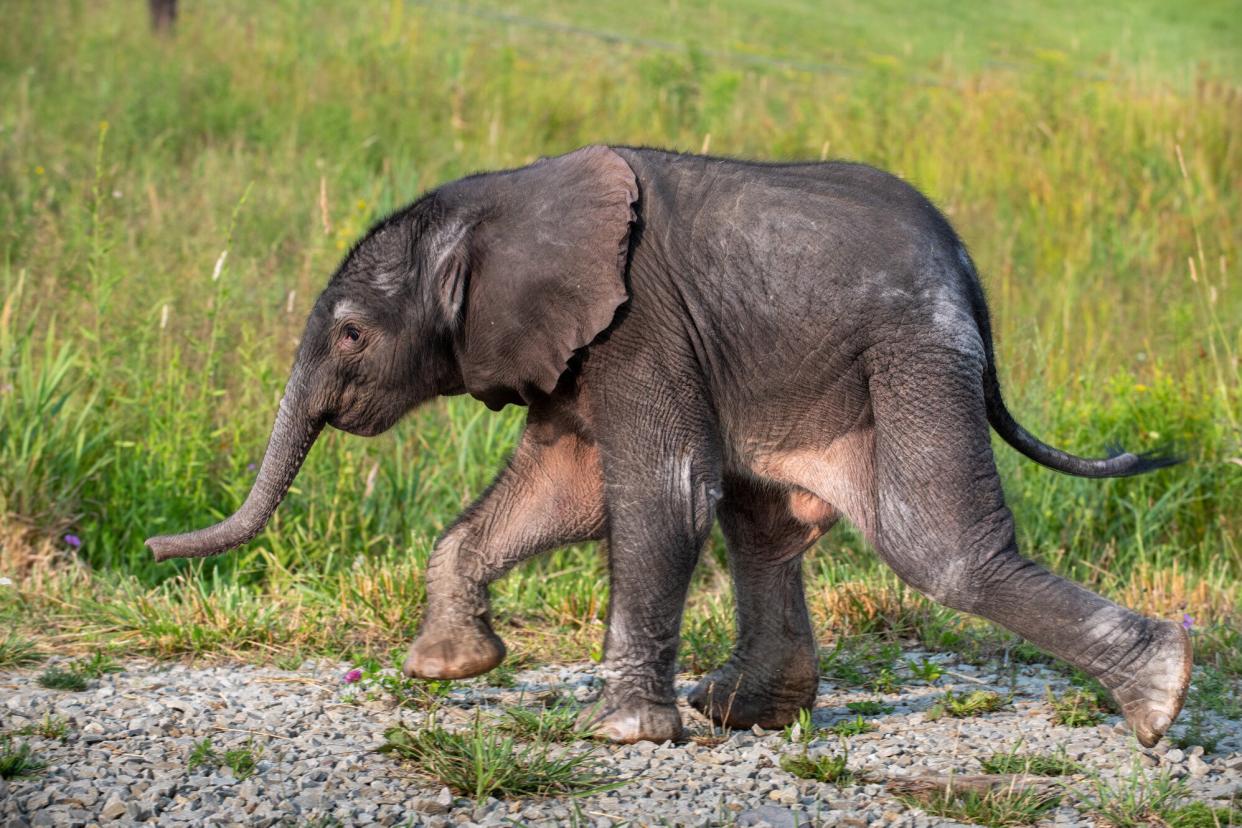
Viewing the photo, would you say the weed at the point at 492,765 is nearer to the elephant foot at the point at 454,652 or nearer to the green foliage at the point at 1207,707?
the elephant foot at the point at 454,652

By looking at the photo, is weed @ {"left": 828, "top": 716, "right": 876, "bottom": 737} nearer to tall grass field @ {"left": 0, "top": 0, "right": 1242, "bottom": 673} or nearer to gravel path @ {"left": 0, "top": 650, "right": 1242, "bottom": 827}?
gravel path @ {"left": 0, "top": 650, "right": 1242, "bottom": 827}

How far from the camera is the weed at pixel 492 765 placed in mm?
4359

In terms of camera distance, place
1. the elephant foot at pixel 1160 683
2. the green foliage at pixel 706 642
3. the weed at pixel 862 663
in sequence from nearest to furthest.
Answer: the elephant foot at pixel 1160 683
the weed at pixel 862 663
the green foliage at pixel 706 642

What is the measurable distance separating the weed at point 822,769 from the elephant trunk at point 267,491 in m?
1.90

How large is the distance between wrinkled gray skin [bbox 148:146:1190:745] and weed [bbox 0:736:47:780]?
33.6 inches

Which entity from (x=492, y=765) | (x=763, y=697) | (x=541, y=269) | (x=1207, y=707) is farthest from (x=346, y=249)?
(x=1207, y=707)

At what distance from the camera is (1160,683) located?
4578 millimetres

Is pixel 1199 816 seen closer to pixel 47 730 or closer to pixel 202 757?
pixel 202 757

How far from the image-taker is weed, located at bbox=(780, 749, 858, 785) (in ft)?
15.2


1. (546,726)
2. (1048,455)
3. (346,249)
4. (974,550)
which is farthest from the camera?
(346,249)

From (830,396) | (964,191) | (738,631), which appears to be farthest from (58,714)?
(964,191)

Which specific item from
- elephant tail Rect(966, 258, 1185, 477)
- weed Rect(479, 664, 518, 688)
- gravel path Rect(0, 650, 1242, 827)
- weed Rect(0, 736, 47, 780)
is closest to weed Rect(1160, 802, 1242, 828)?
gravel path Rect(0, 650, 1242, 827)

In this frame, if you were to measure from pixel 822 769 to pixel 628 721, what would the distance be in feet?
2.22

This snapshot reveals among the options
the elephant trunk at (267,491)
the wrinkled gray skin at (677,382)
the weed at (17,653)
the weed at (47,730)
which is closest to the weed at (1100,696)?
the wrinkled gray skin at (677,382)
